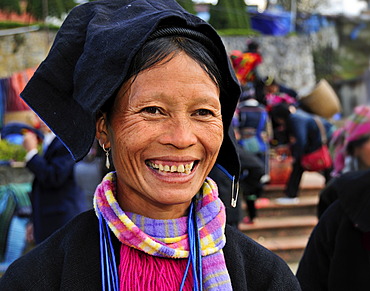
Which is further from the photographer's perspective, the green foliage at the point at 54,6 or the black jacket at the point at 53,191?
the green foliage at the point at 54,6

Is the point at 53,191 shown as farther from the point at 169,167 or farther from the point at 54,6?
the point at 54,6

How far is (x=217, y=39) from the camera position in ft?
4.52

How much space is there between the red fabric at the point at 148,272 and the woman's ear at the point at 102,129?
11.9 inches

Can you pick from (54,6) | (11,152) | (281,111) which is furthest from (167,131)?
(54,6)

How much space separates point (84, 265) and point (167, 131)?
1.41 feet

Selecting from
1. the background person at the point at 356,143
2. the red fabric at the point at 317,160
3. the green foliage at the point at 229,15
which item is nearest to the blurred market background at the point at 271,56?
the green foliage at the point at 229,15

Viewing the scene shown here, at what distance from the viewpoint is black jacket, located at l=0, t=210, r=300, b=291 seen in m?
1.34

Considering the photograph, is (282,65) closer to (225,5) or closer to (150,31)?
(225,5)

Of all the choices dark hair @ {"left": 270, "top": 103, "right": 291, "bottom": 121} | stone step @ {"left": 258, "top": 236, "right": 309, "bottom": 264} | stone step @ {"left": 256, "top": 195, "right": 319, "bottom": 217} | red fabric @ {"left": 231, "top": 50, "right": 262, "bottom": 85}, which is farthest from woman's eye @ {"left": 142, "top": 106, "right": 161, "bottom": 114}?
dark hair @ {"left": 270, "top": 103, "right": 291, "bottom": 121}

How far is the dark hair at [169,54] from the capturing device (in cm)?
131

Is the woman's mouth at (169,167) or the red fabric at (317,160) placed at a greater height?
the woman's mouth at (169,167)

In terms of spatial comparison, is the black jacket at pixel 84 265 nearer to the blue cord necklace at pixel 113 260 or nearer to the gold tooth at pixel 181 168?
the blue cord necklace at pixel 113 260

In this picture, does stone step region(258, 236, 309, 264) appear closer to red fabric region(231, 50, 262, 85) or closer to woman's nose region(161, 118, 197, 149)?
red fabric region(231, 50, 262, 85)

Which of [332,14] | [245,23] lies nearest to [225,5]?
[245,23]
